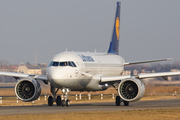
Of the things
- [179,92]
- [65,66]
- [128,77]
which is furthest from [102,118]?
[179,92]

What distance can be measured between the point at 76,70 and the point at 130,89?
4476mm

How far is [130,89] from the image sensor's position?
30.6m

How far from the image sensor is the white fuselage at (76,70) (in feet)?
94.7

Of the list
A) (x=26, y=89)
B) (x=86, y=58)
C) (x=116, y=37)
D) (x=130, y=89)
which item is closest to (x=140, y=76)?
(x=130, y=89)

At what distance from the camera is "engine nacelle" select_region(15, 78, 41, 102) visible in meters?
31.7

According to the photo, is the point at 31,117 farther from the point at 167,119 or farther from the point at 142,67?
the point at 142,67

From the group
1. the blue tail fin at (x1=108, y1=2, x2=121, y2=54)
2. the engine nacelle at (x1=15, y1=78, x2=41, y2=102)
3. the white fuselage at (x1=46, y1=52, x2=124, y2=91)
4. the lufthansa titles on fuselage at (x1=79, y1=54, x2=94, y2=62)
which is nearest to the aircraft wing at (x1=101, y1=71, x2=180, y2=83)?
the white fuselage at (x1=46, y1=52, x2=124, y2=91)

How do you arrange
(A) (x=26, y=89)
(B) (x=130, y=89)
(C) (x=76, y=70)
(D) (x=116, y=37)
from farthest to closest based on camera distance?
(D) (x=116, y=37)
(A) (x=26, y=89)
(B) (x=130, y=89)
(C) (x=76, y=70)

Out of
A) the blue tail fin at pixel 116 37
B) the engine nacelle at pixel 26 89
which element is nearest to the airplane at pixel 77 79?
the engine nacelle at pixel 26 89

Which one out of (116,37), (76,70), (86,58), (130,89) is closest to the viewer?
(76,70)

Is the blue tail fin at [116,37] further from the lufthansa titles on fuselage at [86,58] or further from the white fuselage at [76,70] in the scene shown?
the lufthansa titles on fuselage at [86,58]

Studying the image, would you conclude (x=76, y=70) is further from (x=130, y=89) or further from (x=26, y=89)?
(x=26, y=89)

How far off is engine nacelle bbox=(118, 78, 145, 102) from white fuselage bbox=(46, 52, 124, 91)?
338cm

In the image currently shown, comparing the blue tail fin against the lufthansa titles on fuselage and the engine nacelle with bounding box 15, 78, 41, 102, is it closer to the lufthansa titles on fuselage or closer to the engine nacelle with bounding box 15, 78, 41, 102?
the lufthansa titles on fuselage
